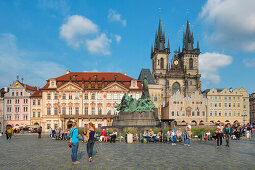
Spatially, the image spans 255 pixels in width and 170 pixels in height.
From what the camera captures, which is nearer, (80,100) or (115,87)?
(80,100)

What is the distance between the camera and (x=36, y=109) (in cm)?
6375

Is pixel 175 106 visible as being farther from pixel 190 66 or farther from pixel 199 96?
pixel 190 66

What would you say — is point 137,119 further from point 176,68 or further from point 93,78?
point 176,68

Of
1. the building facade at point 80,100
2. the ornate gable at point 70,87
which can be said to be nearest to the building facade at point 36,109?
the building facade at point 80,100

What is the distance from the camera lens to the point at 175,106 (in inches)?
2985

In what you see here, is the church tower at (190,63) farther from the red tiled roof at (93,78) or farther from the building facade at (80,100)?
the building facade at (80,100)

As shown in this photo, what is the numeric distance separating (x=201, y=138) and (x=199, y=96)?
55326mm

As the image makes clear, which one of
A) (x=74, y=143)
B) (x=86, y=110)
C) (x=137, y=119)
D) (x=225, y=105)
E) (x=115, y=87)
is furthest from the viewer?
(x=225, y=105)

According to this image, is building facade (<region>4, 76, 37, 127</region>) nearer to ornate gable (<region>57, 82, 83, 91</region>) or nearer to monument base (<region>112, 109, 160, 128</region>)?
ornate gable (<region>57, 82, 83, 91</region>)

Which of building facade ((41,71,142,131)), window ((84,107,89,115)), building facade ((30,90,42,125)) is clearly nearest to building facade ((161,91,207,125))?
building facade ((41,71,142,131))

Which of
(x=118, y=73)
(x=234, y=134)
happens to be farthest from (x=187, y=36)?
(x=234, y=134)

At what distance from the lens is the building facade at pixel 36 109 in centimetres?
6328

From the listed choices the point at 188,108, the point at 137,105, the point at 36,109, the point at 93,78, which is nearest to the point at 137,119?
the point at 137,105

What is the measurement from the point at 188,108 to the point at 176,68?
22.7m
